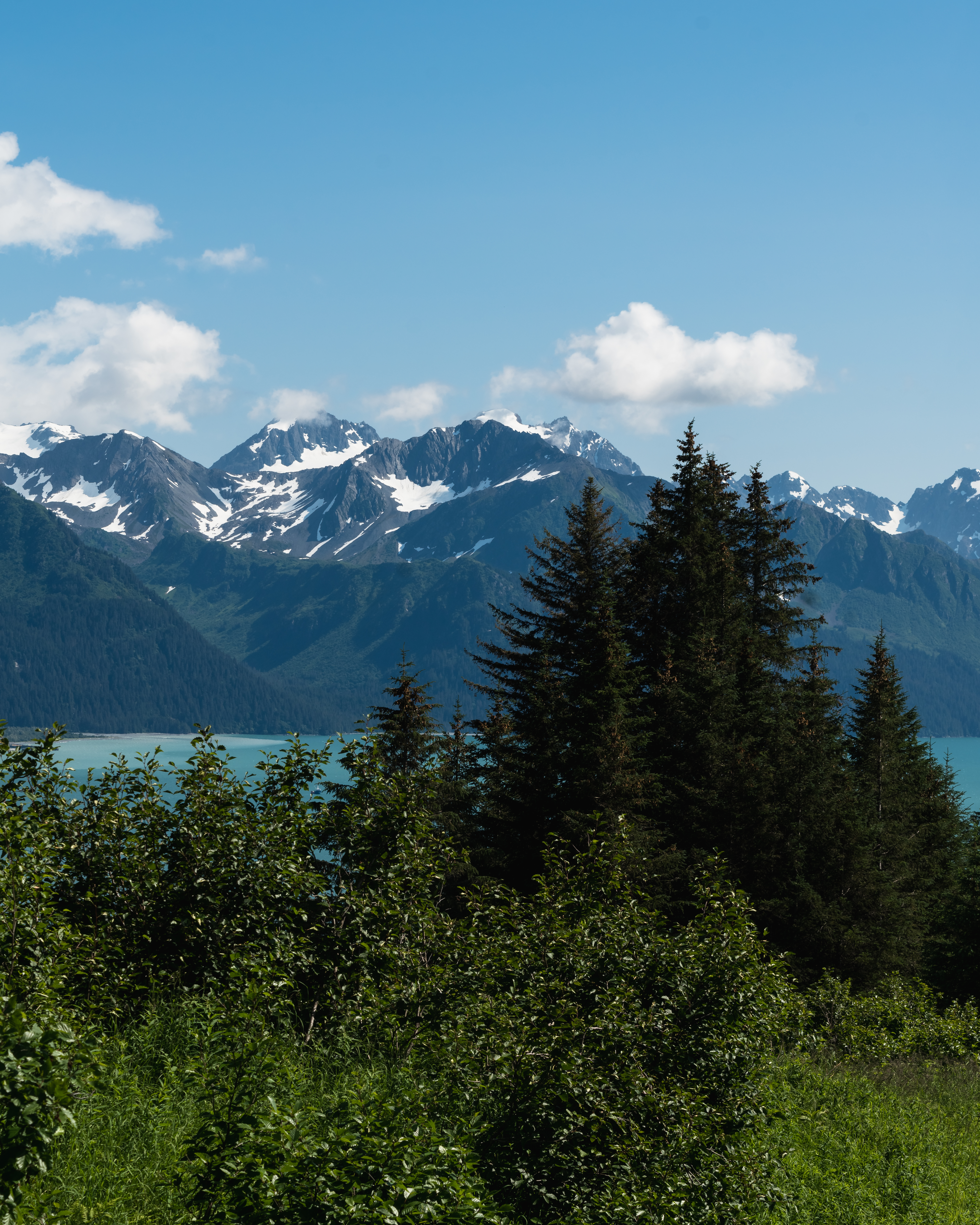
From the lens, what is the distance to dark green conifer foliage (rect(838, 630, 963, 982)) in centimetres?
3628

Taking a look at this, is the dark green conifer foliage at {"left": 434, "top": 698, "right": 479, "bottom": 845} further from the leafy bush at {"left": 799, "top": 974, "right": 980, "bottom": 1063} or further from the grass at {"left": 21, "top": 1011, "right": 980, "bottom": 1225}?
the grass at {"left": 21, "top": 1011, "right": 980, "bottom": 1225}

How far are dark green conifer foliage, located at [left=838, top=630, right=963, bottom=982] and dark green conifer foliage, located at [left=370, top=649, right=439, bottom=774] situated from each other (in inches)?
677

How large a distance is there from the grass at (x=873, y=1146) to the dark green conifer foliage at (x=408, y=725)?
2359 cm

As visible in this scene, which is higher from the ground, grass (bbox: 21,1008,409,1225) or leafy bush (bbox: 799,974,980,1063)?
grass (bbox: 21,1008,409,1225)

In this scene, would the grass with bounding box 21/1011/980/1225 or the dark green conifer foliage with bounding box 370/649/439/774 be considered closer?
the grass with bounding box 21/1011/980/1225

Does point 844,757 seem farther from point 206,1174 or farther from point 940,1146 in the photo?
point 206,1174

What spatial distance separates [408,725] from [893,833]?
21.5 meters

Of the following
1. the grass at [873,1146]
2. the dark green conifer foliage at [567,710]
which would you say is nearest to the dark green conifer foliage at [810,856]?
the dark green conifer foliage at [567,710]

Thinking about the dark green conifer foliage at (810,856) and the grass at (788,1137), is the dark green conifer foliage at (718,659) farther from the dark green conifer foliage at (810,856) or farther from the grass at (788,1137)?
the grass at (788,1137)

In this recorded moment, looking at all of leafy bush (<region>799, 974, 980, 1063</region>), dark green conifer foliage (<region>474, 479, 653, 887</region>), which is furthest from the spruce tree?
leafy bush (<region>799, 974, 980, 1063</region>)

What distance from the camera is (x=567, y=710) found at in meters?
34.7

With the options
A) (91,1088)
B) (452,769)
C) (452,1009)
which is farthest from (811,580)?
(91,1088)

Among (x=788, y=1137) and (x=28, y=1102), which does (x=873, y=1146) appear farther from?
(x=28, y=1102)

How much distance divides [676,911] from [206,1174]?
26603mm
